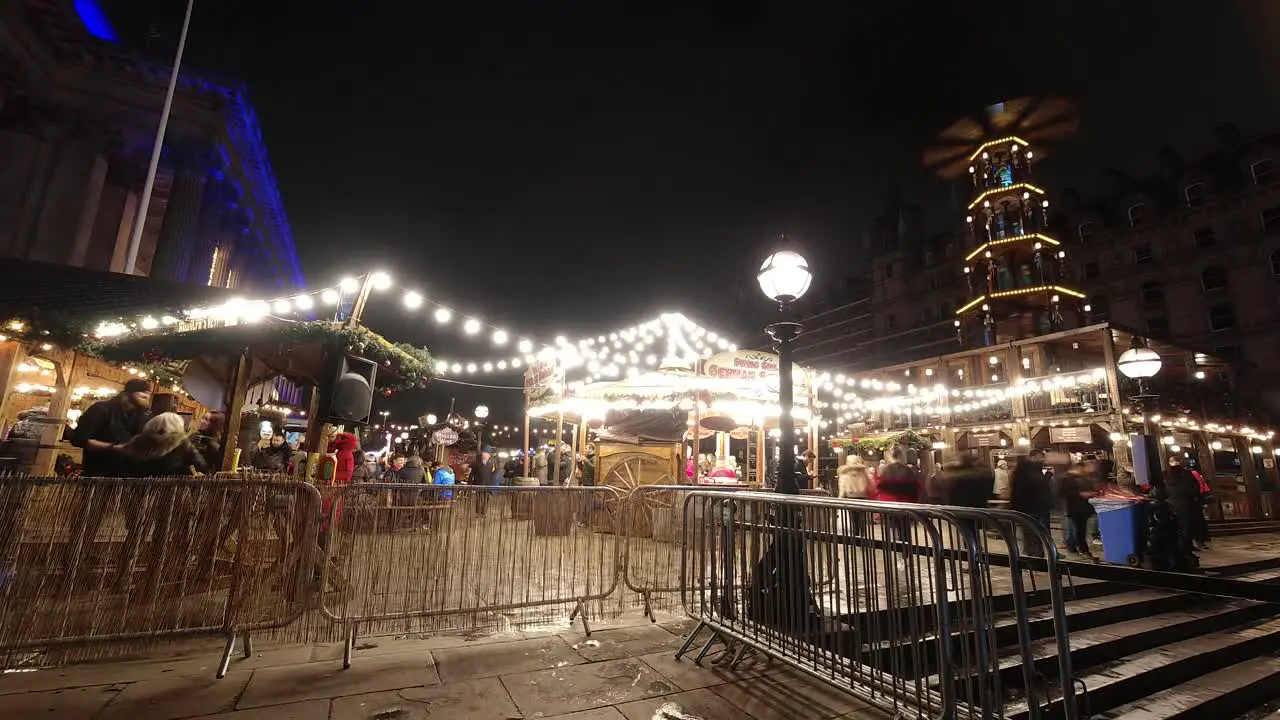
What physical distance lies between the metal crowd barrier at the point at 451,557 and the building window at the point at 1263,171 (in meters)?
48.8

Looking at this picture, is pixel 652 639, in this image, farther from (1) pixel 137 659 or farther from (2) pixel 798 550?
(1) pixel 137 659

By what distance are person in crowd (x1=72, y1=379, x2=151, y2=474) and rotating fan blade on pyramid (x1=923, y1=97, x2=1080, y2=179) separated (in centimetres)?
4422

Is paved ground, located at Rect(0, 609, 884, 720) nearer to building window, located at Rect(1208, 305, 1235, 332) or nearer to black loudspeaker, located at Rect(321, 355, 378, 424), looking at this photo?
black loudspeaker, located at Rect(321, 355, 378, 424)

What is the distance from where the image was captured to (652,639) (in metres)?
5.16

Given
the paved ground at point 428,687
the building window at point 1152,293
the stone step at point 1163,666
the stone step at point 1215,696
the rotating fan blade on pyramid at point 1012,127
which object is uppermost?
the rotating fan blade on pyramid at point 1012,127

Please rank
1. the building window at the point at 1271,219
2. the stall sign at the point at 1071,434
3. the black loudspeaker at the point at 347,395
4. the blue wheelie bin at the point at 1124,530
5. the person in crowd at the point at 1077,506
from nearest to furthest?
the black loudspeaker at the point at 347,395, the blue wheelie bin at the point at 1124,530, the person in crowd at the point at 1077,506, the stall sign at the point at 1071,434, the building window at the point at 1271,219

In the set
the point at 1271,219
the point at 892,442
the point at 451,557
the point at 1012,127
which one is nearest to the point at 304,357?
the point at 451,557

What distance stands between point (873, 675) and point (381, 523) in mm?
4154

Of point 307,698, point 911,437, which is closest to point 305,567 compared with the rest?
point 307,698

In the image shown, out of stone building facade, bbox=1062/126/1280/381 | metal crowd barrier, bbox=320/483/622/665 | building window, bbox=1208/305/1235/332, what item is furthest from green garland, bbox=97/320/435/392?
building window, bbox=1208/305/1235/332

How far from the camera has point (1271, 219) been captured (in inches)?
1268

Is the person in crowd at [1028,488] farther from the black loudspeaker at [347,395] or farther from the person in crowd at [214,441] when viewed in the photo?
the person in crowd at [214,441]

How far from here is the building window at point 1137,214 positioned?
37.8 m

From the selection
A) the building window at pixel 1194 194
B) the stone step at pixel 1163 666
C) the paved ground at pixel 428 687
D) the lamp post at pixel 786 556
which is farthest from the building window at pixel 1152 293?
the paved ground at pixel 428 687
